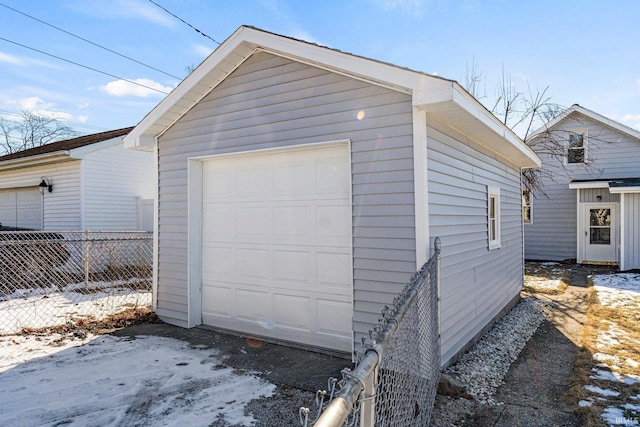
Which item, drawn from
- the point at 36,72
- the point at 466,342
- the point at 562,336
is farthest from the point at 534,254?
the point at 36,72

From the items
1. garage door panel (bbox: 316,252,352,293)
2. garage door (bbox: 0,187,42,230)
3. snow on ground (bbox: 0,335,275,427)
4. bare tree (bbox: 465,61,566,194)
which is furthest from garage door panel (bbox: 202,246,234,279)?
bare tree (bbox: 465,61,566,194)

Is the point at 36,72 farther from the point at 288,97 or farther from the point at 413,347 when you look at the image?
the point at 413,347

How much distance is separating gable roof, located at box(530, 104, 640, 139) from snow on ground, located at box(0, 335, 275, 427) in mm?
14240

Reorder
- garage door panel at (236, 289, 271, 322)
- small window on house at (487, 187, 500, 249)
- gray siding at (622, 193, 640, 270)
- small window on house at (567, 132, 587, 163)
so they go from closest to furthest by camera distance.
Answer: garage door panel at (236, 289, 271, 322) → small window on house at (487, 187, 500, 249) → gray siding at (622, 193, 640, 270) → small window on house at (567, 132, 587, 163)

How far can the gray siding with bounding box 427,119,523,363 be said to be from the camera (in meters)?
4.37

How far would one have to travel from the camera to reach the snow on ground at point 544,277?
385 inches

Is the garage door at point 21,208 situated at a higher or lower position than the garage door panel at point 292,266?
higher

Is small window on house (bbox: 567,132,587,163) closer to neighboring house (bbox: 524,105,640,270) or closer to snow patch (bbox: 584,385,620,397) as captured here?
neighboring house (bbox: 524,105,640,270)

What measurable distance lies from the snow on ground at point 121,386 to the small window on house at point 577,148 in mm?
14745

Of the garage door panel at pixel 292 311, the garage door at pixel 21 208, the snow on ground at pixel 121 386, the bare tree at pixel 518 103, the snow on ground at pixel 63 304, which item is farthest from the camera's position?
the bare tree at pixel 518 103

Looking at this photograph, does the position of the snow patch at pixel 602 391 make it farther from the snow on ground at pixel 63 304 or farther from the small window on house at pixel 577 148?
the small window on house at pixel 577 148

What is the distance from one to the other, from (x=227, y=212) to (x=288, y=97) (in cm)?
197

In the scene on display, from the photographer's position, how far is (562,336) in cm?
596

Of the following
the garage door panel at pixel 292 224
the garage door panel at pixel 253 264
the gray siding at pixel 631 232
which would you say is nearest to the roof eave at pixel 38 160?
the garage door panel at pixel 253 264
